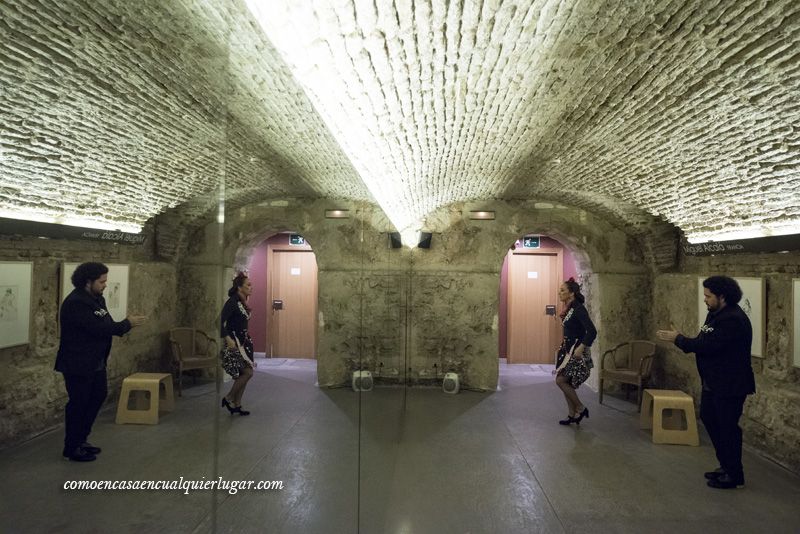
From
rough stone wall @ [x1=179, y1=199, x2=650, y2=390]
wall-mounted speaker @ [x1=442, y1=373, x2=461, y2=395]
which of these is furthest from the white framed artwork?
wall-mounted speaker @ [x1=442, y1=373, x2=461, y2=395]

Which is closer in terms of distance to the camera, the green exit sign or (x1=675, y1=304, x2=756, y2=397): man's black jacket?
(x1=675, y1=304, x2=756, y2=397): man's black jacket

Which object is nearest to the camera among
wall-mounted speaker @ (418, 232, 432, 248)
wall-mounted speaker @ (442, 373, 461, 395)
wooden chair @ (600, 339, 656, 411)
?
wooden chair @ (600, 339, 656, 411)

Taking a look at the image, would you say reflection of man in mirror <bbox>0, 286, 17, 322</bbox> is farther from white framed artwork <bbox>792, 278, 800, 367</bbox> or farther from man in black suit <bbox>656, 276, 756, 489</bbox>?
white framed artwork <bbox>792, 278, 800, 367</bbox>

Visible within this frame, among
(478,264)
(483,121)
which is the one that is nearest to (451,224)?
(478,264)

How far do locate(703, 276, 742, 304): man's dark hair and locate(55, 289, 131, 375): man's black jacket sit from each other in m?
4.36

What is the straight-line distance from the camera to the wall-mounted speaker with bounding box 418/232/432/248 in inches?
274

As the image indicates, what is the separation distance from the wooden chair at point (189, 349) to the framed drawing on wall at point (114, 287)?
119 mm

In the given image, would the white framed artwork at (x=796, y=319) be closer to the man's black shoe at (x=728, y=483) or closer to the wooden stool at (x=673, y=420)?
the wooden stool at (x=673, y=420)

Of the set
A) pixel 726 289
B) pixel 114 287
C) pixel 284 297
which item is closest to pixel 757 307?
pixel 726 289

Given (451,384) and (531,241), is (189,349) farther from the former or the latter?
(531,241)

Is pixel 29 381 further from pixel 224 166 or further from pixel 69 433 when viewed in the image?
pixel 224 166

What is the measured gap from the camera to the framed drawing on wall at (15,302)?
2.21 feet

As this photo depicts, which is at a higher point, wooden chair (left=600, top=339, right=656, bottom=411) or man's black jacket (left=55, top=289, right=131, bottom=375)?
man's black jacket (left=55, top=289, right=131, bottom=375)

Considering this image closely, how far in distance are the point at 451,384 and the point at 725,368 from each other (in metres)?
3.94
